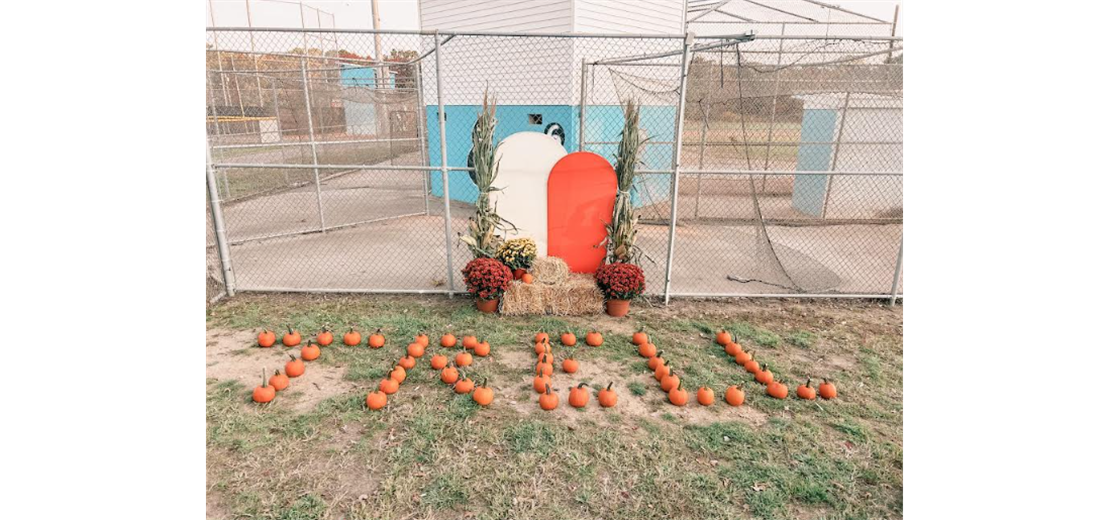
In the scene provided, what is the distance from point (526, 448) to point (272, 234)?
23.3 feet

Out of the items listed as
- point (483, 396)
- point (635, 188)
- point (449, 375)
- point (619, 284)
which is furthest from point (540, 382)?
point (635, 188)

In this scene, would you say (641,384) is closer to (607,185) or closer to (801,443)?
(801,443)

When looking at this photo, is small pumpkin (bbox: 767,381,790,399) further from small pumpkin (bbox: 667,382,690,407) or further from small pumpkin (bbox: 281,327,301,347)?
small pumpkin (bbox: 281,327,301,347)

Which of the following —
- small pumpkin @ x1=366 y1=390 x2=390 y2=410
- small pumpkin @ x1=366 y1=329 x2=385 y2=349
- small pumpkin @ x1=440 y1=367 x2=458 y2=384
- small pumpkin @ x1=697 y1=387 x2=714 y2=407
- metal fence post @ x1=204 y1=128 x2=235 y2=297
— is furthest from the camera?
metal fence post @ x1=204 y1=128 x2=235 y2=297

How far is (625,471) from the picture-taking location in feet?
10.5

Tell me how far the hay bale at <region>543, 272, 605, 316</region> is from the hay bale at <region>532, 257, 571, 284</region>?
7 cm

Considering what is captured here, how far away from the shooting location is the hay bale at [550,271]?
5629 mm

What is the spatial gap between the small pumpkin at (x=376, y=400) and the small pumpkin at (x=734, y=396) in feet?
8.60

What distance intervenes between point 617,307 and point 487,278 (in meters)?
1.44

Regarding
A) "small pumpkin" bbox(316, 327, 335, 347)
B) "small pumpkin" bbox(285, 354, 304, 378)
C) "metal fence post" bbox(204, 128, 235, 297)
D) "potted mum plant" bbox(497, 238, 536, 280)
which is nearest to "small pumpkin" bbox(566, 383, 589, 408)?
"potted mum plant" bbox(497, 238, 536, 280)

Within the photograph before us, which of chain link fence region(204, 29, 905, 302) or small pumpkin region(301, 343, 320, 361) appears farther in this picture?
chain link fence region(204, 29, 905, 302)

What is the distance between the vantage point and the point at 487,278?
5.40 m

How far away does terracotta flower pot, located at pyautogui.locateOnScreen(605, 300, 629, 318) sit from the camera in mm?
5598
